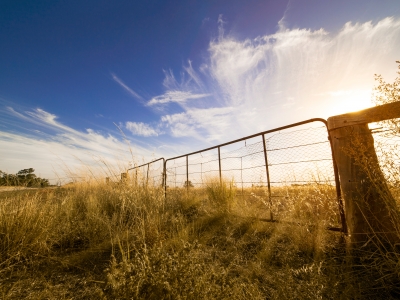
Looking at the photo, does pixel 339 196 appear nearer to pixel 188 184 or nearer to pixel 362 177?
pixel 362 177

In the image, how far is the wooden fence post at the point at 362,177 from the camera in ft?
6.81

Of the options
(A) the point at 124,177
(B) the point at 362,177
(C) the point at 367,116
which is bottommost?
(B) the point at 362,177

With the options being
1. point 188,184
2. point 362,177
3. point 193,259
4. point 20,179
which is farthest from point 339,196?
point 20,179

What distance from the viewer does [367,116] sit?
229cm

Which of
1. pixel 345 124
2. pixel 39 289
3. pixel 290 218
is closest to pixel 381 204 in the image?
pixel 345 124

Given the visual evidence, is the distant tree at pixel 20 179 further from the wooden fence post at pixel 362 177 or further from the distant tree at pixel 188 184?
the wooden fence post at pixel 362 177

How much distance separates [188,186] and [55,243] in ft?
13.3

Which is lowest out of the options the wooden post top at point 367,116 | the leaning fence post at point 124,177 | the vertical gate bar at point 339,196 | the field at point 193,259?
the field at point 193,259

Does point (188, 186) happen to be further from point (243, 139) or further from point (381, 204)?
point (381, 204)

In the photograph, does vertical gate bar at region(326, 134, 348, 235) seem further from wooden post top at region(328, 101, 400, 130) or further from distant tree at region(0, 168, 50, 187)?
distant tree at region(0, 168, 50, 187)

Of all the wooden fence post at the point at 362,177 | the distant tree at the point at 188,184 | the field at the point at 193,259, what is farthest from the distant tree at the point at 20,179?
the wooden fence post at the point at 362,177

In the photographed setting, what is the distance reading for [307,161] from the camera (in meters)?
3.38

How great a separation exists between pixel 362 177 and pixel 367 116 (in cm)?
72

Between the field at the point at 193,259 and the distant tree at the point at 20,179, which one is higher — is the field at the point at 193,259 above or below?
below
